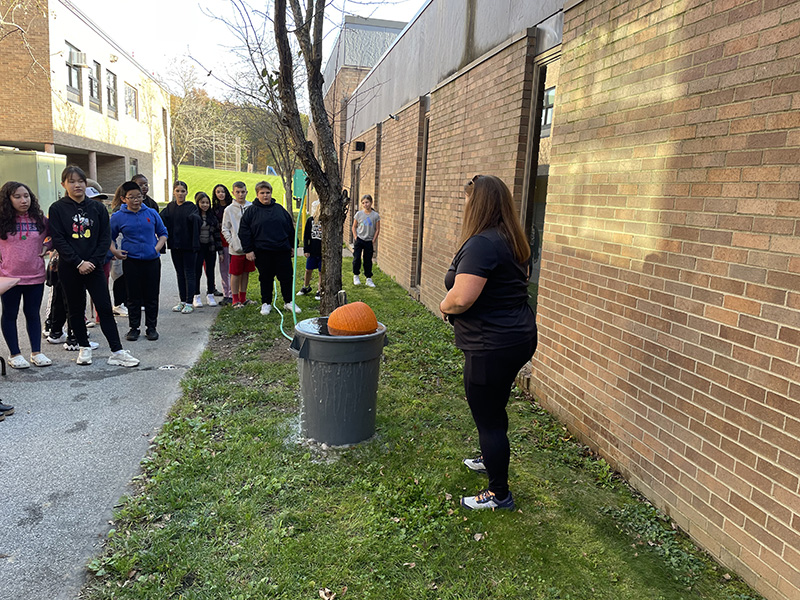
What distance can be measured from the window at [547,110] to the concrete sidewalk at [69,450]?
438 cm

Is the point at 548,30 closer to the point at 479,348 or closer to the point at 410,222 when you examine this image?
the point at 479,348

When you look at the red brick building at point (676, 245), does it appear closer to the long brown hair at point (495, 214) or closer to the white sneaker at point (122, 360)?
the long brown hair at point (495, 214)

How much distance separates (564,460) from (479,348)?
58.5 inches

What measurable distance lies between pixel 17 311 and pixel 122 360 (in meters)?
1.06

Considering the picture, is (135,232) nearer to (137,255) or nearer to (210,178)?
(137,255)

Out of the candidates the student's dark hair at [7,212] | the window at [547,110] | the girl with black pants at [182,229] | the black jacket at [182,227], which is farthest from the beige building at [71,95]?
the window at [547,110]

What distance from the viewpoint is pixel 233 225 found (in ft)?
27.3

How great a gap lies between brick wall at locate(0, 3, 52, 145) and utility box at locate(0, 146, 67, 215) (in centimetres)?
509

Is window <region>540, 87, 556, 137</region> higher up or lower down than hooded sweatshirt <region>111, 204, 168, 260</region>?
higher up

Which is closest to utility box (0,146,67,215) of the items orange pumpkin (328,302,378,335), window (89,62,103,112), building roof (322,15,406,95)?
building roof (322,15,406,95)

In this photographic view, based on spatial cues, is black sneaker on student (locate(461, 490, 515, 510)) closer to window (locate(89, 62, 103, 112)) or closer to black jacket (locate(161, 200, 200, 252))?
black jacket (locate(161, 200, 200, 252))

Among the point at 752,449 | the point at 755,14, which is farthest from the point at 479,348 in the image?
the point at 755,14

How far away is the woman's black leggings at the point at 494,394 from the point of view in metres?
3.07

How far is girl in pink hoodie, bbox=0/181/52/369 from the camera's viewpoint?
17.1 feet
